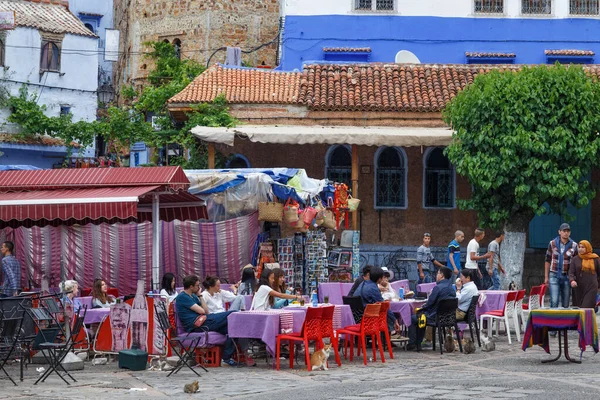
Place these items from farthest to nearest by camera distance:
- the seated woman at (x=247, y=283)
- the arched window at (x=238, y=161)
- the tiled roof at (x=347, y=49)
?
the tiled roof at (x=347, y=49) < the arched window at (x=238, y=161) < the seated woman at (x=247, y=283)

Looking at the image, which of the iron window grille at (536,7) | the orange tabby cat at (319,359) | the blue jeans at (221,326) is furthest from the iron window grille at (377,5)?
the orange tabby cat at (319,359)

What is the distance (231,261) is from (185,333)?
7985 mm

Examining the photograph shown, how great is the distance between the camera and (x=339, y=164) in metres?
30.0

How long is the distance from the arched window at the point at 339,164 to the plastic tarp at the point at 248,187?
7.77 metres

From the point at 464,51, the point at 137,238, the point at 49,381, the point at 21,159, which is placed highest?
the point at 464,51

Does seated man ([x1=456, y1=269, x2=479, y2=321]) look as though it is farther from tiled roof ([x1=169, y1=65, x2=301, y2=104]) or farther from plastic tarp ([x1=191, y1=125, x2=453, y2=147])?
tiled roof ([x1=169, y1=65, x2=301, y2=104])

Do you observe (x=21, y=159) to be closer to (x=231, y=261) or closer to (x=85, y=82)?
(x=85, y=82)

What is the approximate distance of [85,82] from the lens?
48.3 metres

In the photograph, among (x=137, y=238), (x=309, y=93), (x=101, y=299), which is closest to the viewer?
(x=101, y=299)

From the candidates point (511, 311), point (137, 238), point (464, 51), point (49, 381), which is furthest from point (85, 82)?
point (49, 381)

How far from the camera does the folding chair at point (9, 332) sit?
43.3ft

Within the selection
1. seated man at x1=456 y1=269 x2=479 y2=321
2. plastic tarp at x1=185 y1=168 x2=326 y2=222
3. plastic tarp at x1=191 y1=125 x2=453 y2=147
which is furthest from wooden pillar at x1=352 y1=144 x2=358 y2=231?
seated man at x1=456 y1=269 x2=479 y2=321

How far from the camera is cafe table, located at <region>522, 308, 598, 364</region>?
1533 cm

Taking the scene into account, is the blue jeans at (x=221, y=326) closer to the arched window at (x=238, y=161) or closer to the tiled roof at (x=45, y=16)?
the arched window at (x=238, y=161)
